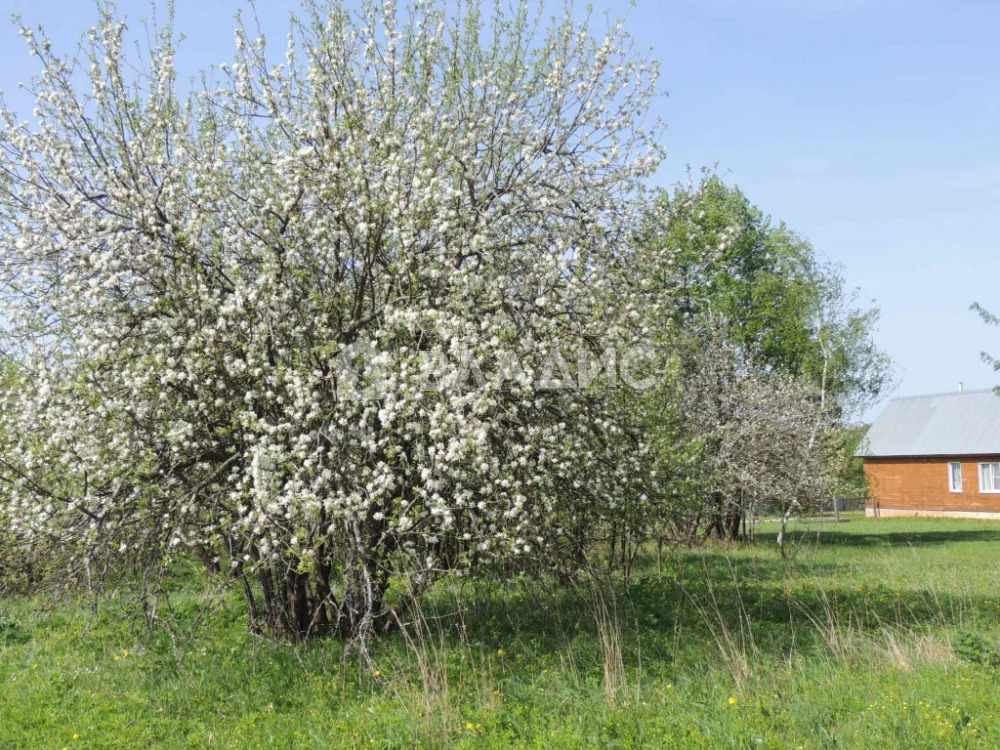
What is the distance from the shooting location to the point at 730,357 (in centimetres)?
2153

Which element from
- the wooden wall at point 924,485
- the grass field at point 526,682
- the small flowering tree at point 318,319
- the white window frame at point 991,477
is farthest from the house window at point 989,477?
the small flowering tree at point 318,319

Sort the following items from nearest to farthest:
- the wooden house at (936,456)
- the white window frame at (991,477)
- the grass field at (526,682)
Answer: the grass field at (526,682), the white window frame at (991,477), the wooden house at (936,456)

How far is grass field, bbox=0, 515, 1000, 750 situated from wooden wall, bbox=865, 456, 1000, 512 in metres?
31.2

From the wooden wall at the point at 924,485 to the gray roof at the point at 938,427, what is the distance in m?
0.58

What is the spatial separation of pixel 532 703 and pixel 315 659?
2.29 m

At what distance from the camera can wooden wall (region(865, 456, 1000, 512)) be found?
38.0 meters

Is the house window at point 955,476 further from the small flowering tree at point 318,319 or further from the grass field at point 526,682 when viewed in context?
the small flowering tree at point 318,319

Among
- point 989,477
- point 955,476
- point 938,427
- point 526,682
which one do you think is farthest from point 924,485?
point 526,682

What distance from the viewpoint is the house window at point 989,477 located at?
3738 cm

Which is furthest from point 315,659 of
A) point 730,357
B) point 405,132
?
point 730,357

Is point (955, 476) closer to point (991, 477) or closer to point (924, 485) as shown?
point (924, 485)

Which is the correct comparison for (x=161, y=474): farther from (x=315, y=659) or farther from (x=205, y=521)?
(x=315, y=659)

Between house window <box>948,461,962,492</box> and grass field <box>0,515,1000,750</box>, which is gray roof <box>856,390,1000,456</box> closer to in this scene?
house window <box>948,461,962,492</box>

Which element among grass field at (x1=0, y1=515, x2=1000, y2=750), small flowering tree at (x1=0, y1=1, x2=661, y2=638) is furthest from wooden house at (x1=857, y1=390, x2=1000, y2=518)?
small flowering tree at (x1=0, y1=1, x2=661, y2=638)
